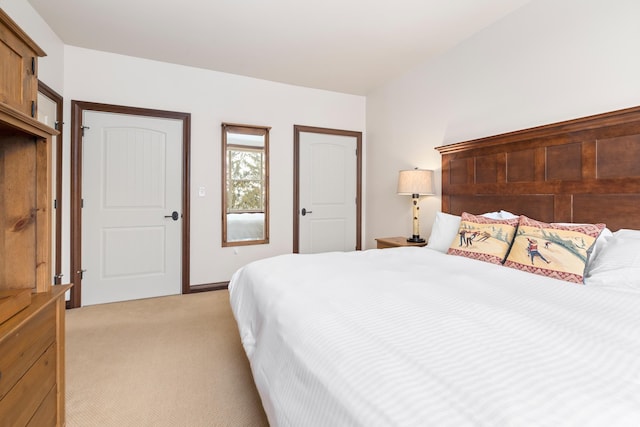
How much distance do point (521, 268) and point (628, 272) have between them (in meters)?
0.46

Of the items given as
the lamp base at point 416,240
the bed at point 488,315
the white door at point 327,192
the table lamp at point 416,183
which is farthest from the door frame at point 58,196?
the lamp base at point 416,240

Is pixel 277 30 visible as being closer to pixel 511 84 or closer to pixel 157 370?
pixel 511 84

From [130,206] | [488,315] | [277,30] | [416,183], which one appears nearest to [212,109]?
[277,30]

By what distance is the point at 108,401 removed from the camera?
1.72 metres

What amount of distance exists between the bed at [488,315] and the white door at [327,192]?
1.97m

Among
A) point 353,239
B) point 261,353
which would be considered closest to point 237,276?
point 261,353

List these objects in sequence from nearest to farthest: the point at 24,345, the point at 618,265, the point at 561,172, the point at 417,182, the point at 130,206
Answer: the point at 24,345, the point at 618,265, the point at 561,172, the point at 417,182, the point at 130,206

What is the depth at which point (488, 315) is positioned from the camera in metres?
1.10

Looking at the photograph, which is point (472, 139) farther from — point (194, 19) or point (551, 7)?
point (194, 19)

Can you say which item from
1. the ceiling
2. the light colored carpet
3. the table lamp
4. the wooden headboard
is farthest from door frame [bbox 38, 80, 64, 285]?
the wooden headboard

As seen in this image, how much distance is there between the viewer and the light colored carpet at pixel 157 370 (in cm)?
162

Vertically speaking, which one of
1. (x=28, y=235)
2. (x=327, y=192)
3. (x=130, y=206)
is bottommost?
(x=28, y=235)

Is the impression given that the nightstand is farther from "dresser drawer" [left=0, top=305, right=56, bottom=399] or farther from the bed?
"dresser drawer" [left=0, top=305, right=56, bottom=399]

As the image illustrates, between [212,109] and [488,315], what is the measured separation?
355 cm
